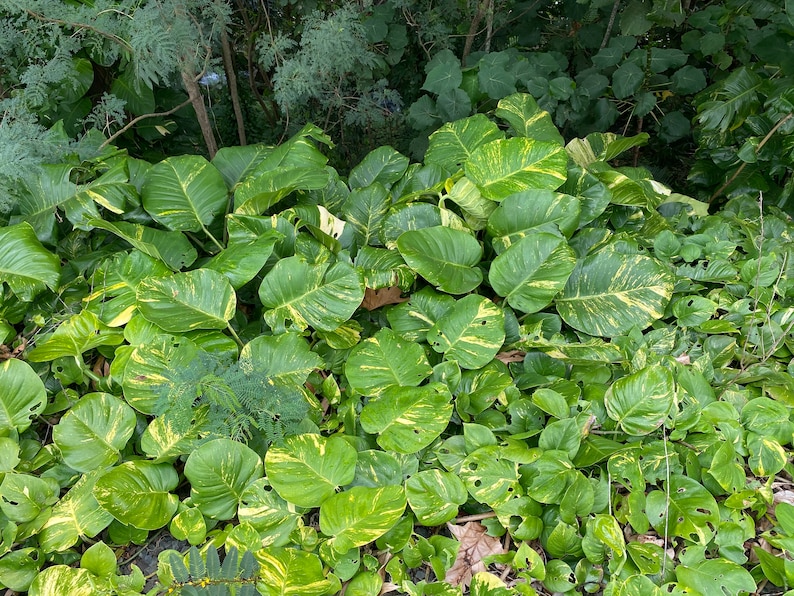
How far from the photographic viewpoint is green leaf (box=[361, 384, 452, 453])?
120 centimetres

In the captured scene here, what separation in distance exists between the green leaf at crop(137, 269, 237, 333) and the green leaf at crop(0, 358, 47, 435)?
11.7 inches

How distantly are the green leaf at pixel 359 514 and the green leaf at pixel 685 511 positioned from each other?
513 mm

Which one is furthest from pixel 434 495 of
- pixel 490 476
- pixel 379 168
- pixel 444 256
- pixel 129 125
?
pixel 129 125

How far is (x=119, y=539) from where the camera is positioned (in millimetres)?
1162

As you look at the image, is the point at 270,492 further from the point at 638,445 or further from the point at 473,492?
the point at 638,445

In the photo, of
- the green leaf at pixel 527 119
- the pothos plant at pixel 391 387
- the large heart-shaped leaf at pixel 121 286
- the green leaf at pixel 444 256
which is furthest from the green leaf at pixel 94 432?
the green leaf at pixel 527 119

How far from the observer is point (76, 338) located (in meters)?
1.43

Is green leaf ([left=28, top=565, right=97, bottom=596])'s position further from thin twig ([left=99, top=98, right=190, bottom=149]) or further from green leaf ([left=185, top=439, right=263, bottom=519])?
thin twig ([left=99, top=98, right=190, bottom=149])

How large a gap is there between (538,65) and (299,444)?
2.23 metres

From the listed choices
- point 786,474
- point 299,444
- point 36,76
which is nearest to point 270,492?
point 299,444

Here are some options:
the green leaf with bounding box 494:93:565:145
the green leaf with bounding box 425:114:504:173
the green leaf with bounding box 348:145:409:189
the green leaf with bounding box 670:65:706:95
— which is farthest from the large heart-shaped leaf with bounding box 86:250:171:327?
the green leaf with bounding box 670:65:706:95

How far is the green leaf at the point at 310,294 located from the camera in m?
1.36

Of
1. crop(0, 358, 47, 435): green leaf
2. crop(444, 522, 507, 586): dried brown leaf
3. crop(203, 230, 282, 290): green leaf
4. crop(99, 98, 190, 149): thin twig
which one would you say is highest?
crop(99, 98, 190, 149): thin twig

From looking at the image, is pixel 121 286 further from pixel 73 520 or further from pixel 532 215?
pixel 532 215
